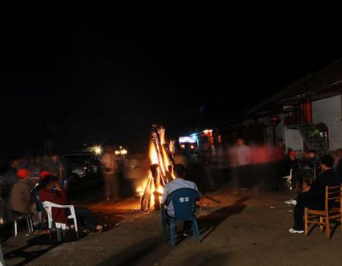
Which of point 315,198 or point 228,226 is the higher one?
point 315,198

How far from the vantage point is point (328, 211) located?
697 centimetres

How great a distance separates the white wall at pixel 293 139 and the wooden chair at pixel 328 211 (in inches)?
712

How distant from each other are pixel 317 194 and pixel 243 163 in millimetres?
6369

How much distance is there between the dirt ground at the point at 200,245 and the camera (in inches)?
236

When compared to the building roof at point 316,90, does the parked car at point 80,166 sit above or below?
below

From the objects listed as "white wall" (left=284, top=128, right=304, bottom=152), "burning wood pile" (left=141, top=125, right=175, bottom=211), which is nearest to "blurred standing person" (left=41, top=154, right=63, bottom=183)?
"burning wood pile" (left=141, top=125, right=175, bottom=211)

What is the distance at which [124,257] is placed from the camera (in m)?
6.38

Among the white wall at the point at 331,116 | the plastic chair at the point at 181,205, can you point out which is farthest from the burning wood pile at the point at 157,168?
the white wall at the point at 331,116

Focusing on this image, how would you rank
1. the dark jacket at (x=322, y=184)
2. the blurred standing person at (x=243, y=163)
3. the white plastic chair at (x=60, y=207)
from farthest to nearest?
the blurred standing person at (x=243, y=163)
the white plastic chair at (x=60, y=207)
the dark jacket at (x=322, y=184)

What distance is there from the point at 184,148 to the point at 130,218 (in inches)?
1506

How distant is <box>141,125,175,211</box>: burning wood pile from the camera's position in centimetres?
1077

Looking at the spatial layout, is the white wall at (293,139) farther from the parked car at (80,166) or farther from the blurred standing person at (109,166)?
the blurred standing person at (109,166)

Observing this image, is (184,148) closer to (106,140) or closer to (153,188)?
(106,140)

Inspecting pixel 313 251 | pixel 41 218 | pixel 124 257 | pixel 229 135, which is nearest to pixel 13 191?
pixel 41 218
